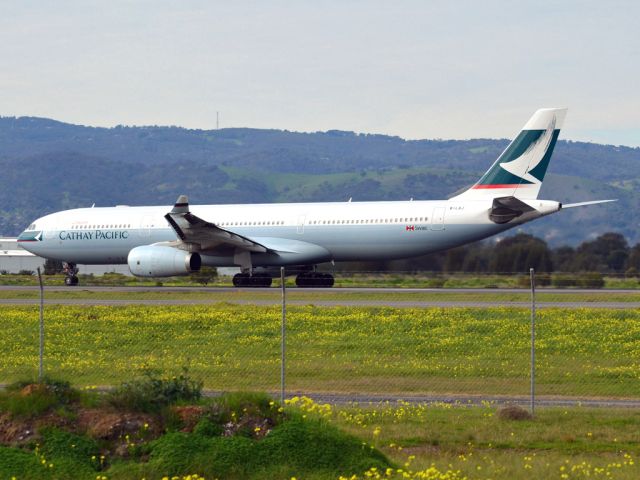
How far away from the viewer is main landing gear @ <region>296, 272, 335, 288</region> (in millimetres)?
46875

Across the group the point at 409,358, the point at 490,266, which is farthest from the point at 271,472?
the point at 490,266

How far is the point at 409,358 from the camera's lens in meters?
22.6

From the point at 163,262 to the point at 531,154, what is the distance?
1452 centimetres

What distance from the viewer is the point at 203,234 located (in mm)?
44062

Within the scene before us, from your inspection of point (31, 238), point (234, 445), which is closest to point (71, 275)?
point (31, 238)

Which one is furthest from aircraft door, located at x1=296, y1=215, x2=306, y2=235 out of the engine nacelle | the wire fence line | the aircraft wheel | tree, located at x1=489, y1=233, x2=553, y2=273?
tree, located at x1=489, y1=233, x2=553, y2=273

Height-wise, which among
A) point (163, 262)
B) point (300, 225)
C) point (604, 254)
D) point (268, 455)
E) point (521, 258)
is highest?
point (300, 225)

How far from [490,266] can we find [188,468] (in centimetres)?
4780

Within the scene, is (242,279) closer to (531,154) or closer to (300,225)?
(300,225)

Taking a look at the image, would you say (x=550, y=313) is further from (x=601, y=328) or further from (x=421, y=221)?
(x=421, y=221)

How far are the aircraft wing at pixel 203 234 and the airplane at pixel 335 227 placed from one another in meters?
0.04

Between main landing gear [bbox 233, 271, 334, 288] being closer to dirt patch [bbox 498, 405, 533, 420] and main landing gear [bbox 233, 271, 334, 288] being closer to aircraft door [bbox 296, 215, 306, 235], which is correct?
aircraft door [bbox 296, 215, 306, 235]

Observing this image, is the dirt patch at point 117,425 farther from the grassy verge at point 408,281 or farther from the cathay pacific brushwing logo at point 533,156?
the grassy verge at point 408,281

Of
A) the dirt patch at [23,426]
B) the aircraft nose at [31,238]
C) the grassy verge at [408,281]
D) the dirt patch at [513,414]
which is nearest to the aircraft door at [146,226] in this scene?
the grassy verge at [408,281]
